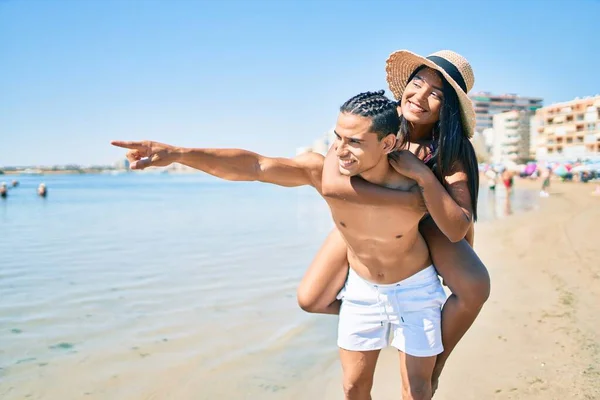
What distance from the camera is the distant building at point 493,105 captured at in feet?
469

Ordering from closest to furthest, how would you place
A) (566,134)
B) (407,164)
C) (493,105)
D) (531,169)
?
(407,164) → (531,169) → (566,134) → (493,105)

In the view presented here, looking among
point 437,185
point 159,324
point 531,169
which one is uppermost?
point 437,185

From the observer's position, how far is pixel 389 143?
265 cm

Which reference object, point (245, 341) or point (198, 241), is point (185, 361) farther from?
point (198, 241)

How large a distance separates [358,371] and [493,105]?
6119 inches

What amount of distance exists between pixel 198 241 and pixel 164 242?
3.03ft

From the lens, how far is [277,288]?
8.40 meters

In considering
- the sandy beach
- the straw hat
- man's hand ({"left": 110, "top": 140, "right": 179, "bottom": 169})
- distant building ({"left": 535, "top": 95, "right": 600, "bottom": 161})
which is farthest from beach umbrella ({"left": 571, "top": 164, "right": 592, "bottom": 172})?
man's hand ({"left": 110, "top": 140, "right": 179, "bottom": 169})

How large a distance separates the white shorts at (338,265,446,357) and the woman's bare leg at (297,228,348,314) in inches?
6.9

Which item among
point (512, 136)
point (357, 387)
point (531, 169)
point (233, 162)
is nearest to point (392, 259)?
point (357, 387)

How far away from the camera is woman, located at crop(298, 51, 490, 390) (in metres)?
2.75

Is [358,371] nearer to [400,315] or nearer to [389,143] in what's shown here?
[400,315]

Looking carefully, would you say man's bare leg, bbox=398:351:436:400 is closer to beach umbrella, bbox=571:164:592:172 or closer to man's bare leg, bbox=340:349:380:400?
man's bare leg, bbox=340:349:380:400

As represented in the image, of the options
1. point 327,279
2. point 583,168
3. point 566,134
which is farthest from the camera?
point 566,134
